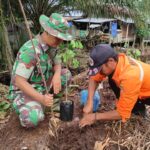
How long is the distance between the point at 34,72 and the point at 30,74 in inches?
4.7

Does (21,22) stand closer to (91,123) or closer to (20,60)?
(20,60)

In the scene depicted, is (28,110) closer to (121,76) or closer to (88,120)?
(88,120)

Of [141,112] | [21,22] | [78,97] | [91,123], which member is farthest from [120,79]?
[21,22]

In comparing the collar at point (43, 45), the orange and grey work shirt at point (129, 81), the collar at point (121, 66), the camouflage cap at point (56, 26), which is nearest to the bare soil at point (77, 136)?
the orange and grey work shirt at point (129, 81)

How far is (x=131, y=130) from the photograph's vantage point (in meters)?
3.29

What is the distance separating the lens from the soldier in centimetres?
313

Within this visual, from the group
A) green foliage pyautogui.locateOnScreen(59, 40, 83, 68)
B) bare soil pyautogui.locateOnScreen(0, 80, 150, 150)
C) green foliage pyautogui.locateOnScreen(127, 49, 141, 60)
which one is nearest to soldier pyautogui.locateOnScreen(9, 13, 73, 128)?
bare soil pyautogui.locateOnScreen(0, 80, 150, 150)

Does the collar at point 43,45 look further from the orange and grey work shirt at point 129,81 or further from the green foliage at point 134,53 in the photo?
the green foliage at point 134,53

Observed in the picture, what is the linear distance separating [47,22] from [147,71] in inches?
40.4

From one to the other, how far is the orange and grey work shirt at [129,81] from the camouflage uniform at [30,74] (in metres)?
0.74

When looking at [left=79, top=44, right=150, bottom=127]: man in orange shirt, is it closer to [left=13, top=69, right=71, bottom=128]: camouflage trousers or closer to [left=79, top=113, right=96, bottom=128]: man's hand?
[left=79, top=113, right=96, bottom=128]: man's hand

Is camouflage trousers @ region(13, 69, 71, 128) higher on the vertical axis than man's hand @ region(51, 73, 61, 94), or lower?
lower

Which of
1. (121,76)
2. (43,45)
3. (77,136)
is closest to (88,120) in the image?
(77,136)

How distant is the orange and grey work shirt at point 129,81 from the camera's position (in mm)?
2848
